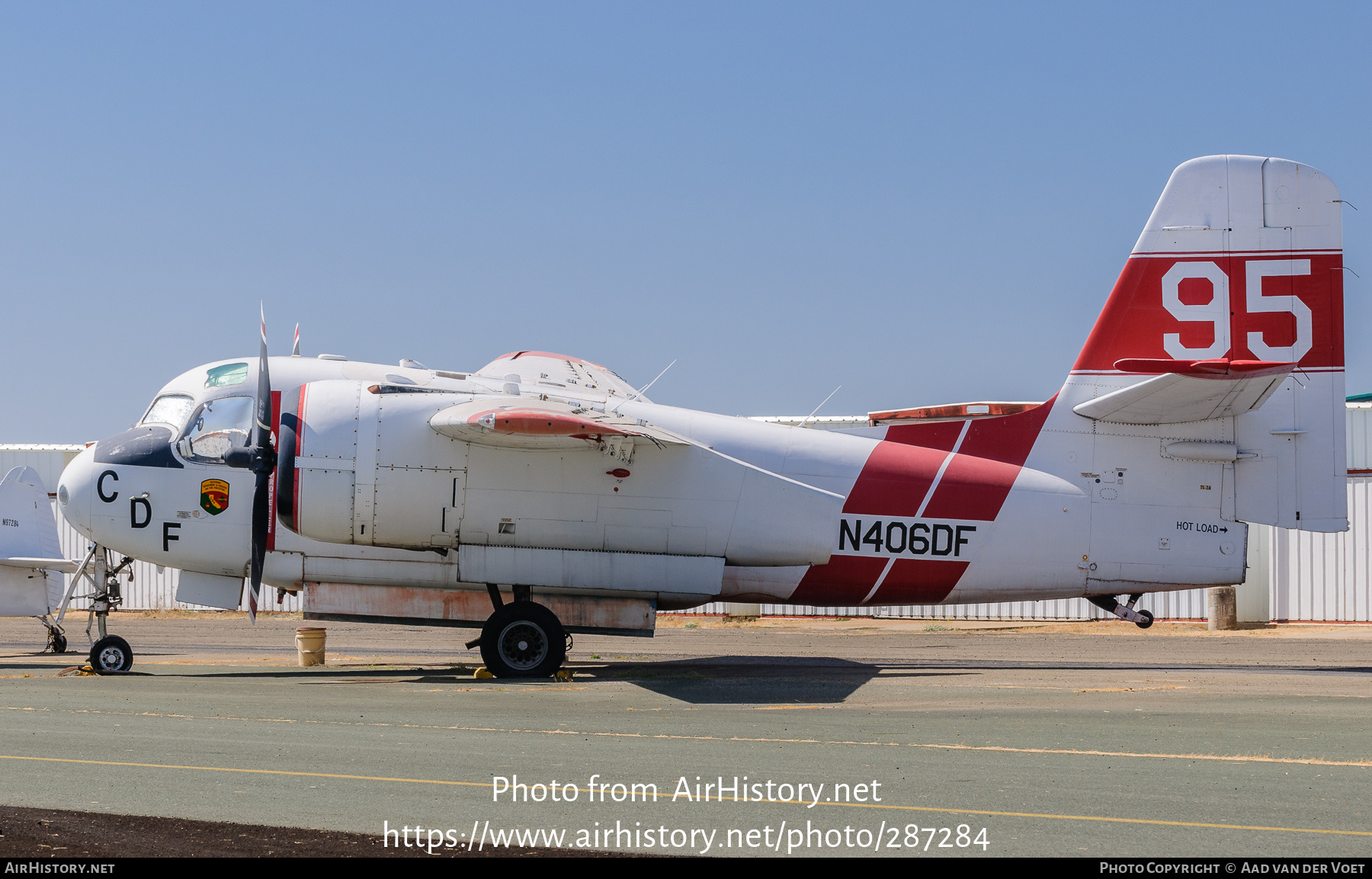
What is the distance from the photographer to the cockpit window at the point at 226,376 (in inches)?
669

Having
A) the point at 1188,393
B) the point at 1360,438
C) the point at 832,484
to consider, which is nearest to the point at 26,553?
the point at 832,484

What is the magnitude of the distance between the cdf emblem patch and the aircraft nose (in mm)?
1602

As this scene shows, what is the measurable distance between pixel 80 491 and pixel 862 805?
46.1 feet

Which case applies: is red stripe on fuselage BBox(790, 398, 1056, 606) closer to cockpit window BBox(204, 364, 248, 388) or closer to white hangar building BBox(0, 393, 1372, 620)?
cockpit window BBox(204, 364, 248, 388)

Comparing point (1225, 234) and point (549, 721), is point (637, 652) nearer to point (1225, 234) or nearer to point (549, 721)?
point (549, 721)

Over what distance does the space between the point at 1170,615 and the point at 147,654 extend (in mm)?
26552

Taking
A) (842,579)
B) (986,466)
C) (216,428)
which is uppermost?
(216,428)

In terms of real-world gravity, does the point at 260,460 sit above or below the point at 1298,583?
above

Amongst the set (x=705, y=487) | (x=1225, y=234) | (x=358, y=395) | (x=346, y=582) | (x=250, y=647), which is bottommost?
(x=250, y=647)

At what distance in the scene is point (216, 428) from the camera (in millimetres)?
16781

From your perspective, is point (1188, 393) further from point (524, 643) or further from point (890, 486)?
point (524, 643)

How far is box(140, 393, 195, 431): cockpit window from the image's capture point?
17.1 m
